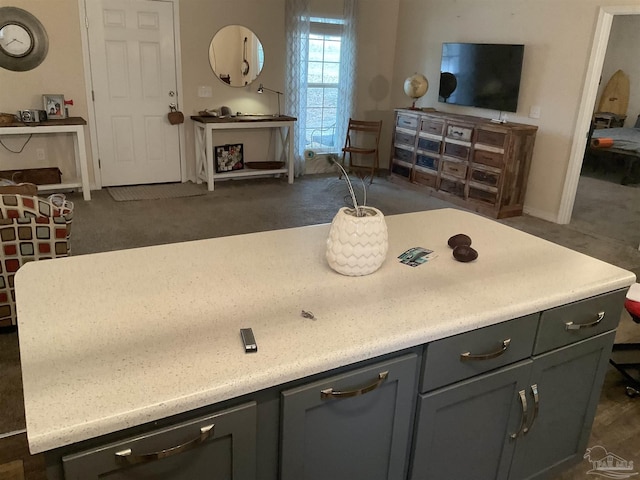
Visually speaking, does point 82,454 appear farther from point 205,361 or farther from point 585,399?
point 585,399

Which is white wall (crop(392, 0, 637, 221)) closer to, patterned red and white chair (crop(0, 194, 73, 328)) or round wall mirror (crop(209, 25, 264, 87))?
round wall mirror (crop(209, 25, 264, 87))

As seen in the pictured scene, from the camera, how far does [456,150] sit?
5871mm

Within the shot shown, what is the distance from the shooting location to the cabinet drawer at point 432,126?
605cm

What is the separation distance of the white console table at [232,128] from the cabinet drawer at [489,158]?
223 cm

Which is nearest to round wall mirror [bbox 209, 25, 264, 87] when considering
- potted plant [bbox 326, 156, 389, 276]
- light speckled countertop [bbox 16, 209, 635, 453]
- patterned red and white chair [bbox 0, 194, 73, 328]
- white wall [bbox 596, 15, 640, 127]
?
patterned red and white chair [bbox 0, 194, 73, 328]

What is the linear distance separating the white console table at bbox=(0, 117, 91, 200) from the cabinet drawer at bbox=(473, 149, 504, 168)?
411 cm

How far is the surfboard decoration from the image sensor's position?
8.47 meters

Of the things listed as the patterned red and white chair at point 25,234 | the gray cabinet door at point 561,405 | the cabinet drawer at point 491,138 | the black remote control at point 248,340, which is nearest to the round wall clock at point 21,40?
the patterned red and white chair at point 25,234

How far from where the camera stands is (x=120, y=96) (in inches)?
230

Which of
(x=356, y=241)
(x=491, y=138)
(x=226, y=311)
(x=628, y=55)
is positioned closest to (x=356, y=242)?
(x=356, y=241)

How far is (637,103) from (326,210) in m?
6.17

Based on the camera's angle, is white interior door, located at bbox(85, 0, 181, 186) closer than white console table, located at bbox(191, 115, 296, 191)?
Yes

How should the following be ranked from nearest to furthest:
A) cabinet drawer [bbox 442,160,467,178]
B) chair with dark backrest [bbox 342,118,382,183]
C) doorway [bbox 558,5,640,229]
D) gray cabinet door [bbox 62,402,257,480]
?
gray cabinet door [bbox 62,402,257,480], doorway [bbox 558,5,640,229], cabinet drawer [bbox 442,160,467,178], chair with dark backrest [bbox 342,118,382,183]

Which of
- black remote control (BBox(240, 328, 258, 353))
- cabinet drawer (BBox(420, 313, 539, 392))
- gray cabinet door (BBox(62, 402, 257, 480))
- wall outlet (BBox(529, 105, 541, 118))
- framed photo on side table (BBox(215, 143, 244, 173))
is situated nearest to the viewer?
gray cabinet door (BBox(62, 402, 257, 480))
